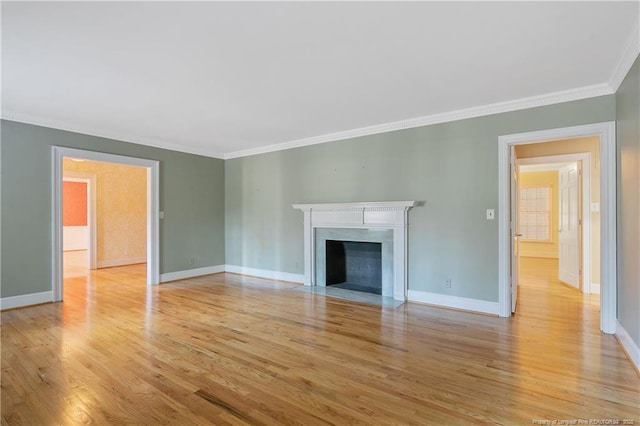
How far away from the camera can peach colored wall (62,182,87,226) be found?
9797 mm

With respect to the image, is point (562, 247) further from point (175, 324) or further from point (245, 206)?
point (175, 324)

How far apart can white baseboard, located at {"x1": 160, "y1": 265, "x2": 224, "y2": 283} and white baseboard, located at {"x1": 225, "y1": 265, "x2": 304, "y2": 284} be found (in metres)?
0.24

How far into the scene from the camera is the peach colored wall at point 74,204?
386 inches

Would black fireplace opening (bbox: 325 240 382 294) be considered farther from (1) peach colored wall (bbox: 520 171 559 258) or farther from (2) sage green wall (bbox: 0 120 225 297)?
(1) peach colored wall (bbox: 520 171 559 258)

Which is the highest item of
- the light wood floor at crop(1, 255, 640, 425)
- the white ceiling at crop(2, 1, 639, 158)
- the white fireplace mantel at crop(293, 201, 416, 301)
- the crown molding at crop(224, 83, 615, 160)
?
the white ceiling at crop(2, 1, 639, 158)

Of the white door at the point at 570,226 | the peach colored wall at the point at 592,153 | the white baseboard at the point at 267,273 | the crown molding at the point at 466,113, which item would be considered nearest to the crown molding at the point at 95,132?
the crown molding at the point at 466,113

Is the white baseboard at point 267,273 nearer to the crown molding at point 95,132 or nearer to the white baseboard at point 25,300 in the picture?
the crown molding at point 95,132

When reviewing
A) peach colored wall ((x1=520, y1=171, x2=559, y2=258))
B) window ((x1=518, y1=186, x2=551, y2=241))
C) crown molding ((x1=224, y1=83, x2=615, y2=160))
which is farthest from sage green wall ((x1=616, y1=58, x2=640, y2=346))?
peach colored wall ((x1=520, y1=171, x2=559, y2=258))

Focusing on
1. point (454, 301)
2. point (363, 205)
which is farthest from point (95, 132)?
point (454, 301)

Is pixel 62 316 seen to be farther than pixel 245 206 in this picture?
No

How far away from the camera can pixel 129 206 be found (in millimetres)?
8023

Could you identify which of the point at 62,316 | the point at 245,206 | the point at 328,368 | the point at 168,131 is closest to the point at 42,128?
the point at 168,131

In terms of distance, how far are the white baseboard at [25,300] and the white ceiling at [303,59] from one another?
2.28 meters

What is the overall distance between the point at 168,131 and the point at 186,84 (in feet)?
6.74
